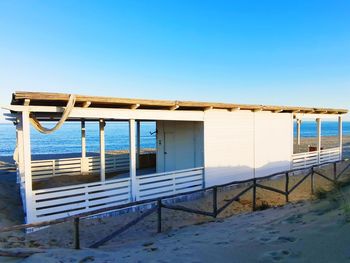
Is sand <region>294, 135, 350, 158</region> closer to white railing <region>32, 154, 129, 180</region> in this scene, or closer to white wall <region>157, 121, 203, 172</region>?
white wall <region>157, 121, 203, 172</region>

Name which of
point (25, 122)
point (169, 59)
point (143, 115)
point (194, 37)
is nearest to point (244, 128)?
point (143, 115)

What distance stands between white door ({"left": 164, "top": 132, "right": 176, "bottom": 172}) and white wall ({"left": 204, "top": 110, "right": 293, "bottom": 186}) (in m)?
2.09

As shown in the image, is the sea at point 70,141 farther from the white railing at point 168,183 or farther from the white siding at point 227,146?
the white railing at point 168,183

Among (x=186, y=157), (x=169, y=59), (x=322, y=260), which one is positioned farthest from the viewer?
(x=169, y=59)

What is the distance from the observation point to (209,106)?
10.5 meters

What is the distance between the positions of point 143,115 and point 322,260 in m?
6.86

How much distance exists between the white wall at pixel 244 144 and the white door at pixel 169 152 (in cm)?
209

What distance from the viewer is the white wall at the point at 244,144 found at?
11.1 meters

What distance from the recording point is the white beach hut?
24.3 ft

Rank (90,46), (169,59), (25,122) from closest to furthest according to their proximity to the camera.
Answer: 1. (25,122)
2. (90,46)
3. (169,59)

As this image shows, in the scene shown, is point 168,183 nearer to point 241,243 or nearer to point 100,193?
point 100,193

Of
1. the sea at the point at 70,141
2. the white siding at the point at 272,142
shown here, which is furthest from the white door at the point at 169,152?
the white siding at the point at 272,142

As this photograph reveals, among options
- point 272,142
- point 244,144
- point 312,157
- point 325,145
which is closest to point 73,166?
point 244,144

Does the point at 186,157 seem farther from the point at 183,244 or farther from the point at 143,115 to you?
the point at 183,244
